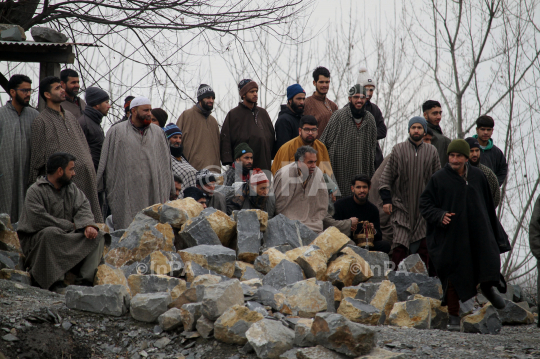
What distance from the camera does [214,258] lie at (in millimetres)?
5699

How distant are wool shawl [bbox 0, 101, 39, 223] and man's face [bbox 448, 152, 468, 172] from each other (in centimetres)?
443

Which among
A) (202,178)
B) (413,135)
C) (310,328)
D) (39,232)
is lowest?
(310,328)

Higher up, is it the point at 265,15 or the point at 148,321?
the point at 265,15

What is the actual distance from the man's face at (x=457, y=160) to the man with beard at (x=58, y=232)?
11.4 feet

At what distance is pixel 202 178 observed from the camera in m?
7.17

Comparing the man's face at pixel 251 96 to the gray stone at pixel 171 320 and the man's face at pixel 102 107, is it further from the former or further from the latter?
the gray stone at pixel 171 320

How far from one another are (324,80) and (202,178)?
7.08ft

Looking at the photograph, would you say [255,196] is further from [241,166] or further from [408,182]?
[408,182]

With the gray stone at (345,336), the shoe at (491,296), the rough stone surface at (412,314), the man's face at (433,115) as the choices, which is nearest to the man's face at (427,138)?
the man's face at (433,115)

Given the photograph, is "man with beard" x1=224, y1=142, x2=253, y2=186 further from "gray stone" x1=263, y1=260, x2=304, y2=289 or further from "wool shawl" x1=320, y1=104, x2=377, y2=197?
"gray stone" x1=263, y1=260, x2=304, y2=289

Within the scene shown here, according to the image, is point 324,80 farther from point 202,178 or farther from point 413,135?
point 202,178

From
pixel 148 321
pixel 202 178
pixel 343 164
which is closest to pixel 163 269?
pixel 148 321

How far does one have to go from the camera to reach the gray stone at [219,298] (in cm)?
441

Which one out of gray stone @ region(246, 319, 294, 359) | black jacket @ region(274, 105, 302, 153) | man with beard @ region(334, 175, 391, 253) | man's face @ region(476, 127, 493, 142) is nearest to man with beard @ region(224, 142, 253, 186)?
black jacket @ region(274, 105, 302, 153)
